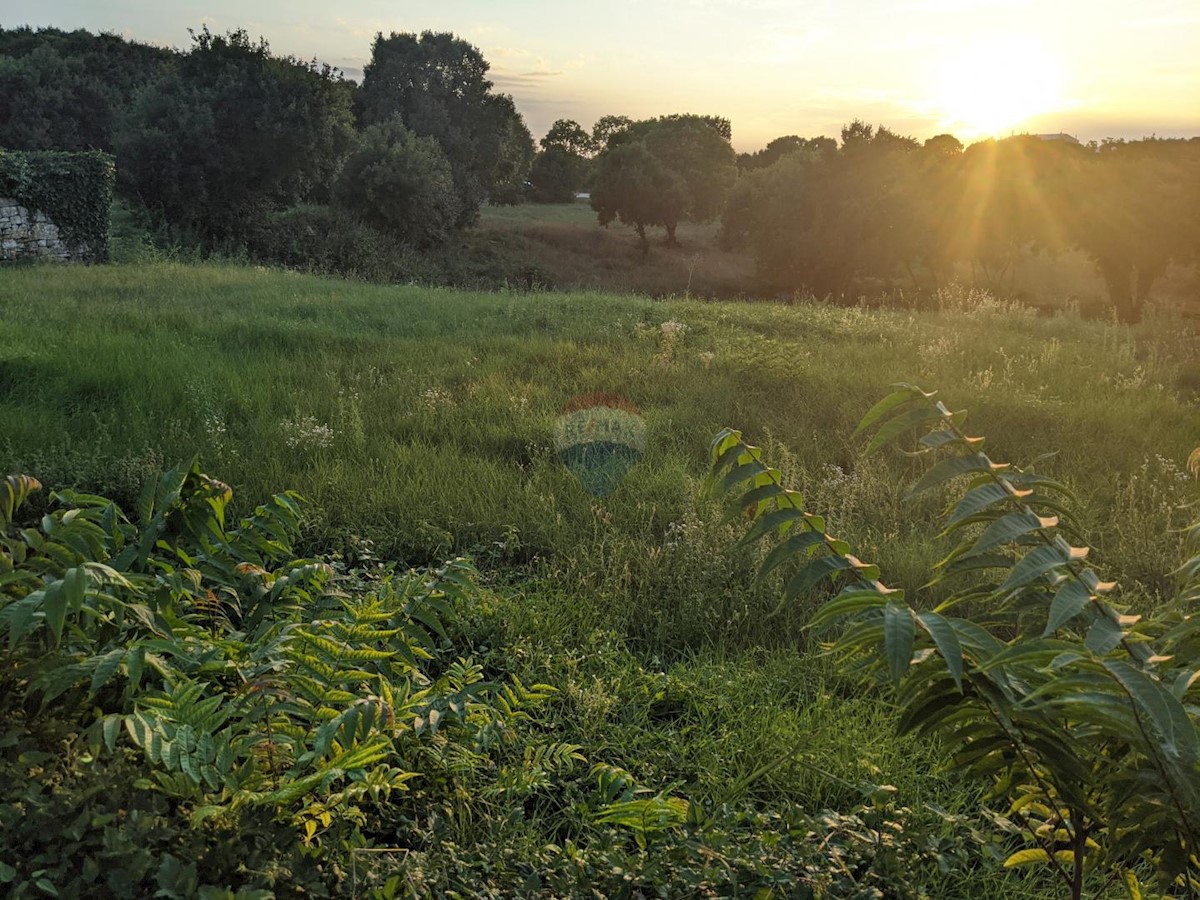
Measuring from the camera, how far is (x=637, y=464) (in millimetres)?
6520

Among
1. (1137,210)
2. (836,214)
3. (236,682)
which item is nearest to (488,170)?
(836,214)

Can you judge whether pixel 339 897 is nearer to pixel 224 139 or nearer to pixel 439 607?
pixel 439 607

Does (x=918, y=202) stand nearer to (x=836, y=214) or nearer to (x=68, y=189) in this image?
(x=836, y=214)

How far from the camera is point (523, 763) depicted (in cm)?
309

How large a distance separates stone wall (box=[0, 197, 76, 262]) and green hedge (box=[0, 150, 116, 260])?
0.54ft

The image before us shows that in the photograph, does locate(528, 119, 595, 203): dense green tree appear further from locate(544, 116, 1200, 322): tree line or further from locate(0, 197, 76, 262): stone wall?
locate(0, 197, 76, 262): stone wall

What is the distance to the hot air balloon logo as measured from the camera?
6285 millimetres

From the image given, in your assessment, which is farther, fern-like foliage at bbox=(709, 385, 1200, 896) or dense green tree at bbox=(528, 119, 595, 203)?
dense green tree at bbox=(528, 119, 595, 203)

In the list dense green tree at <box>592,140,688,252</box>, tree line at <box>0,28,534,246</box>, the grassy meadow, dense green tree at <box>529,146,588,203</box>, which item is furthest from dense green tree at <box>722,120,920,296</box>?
dense green tree at <box>529,146,588,203</box>

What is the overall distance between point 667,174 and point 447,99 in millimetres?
15279

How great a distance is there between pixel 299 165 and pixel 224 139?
2777 mm

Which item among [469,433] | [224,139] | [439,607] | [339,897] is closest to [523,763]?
[439,607]

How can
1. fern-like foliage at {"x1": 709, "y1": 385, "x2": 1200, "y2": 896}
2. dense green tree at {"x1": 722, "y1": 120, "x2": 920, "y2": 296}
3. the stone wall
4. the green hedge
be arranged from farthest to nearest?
1. dense green tree at {"x1": 722, "y1": 120, "x2": 920, "y2": 296}
2. the green hedge
3. the stone wall
4. fern-like foliage at {"x1": 709, "y1": 385, "x2": 1200, "y2": 896}

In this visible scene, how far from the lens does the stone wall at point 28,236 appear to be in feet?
63.1
